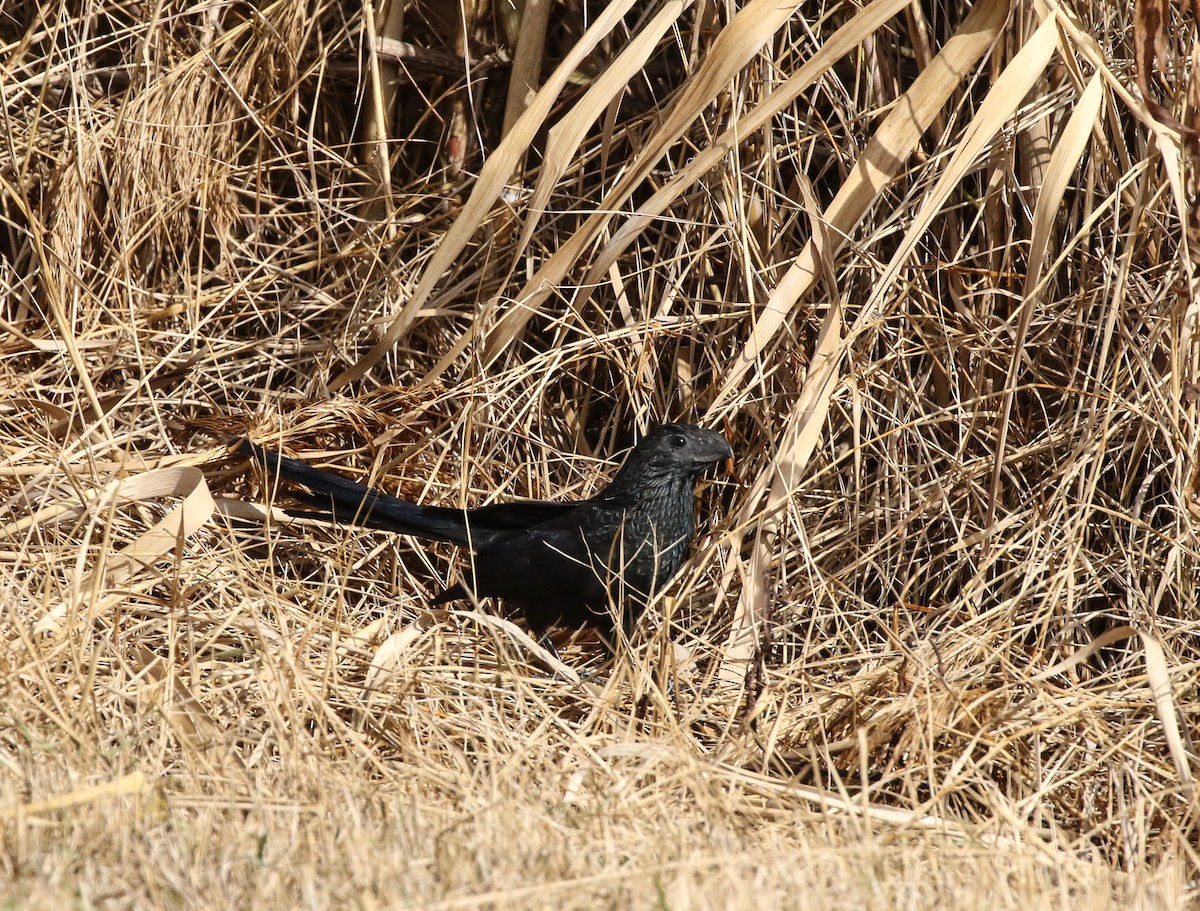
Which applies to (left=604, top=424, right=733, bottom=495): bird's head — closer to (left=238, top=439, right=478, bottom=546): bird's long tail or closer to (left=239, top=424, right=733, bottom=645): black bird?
(left=239, top=424, right=733, bottom=645): black bird

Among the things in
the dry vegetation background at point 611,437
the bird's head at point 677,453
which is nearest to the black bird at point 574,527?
the bird's head at point 677,453

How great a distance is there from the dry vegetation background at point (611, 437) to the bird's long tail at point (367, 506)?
12 cm

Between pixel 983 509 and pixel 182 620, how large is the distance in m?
1.75

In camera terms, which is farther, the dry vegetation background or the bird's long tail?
the bird's long tail

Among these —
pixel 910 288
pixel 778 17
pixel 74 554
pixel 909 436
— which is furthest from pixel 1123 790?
pixel 74 554

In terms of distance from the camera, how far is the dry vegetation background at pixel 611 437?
185 centimetres

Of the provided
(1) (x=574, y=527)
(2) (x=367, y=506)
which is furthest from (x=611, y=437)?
(2) (x=367, y=506)

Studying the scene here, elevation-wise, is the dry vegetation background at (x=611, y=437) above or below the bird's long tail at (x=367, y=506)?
above

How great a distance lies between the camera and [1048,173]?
2.29 meters

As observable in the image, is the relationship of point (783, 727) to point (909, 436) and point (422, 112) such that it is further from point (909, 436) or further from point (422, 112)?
point (422, 112)

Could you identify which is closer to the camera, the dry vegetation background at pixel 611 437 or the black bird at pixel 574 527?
the dry vegetation background at pixel 611 437

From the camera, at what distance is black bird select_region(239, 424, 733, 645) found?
9.34ft

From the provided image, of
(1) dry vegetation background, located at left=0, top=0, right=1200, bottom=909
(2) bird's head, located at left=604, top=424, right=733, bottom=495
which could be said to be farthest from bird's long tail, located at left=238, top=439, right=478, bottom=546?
(2) bird's head, located at left=604, top=424, right=733, bottom=495

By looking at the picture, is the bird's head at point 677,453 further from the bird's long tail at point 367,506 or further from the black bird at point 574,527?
the bird's long tail at point 367,506
